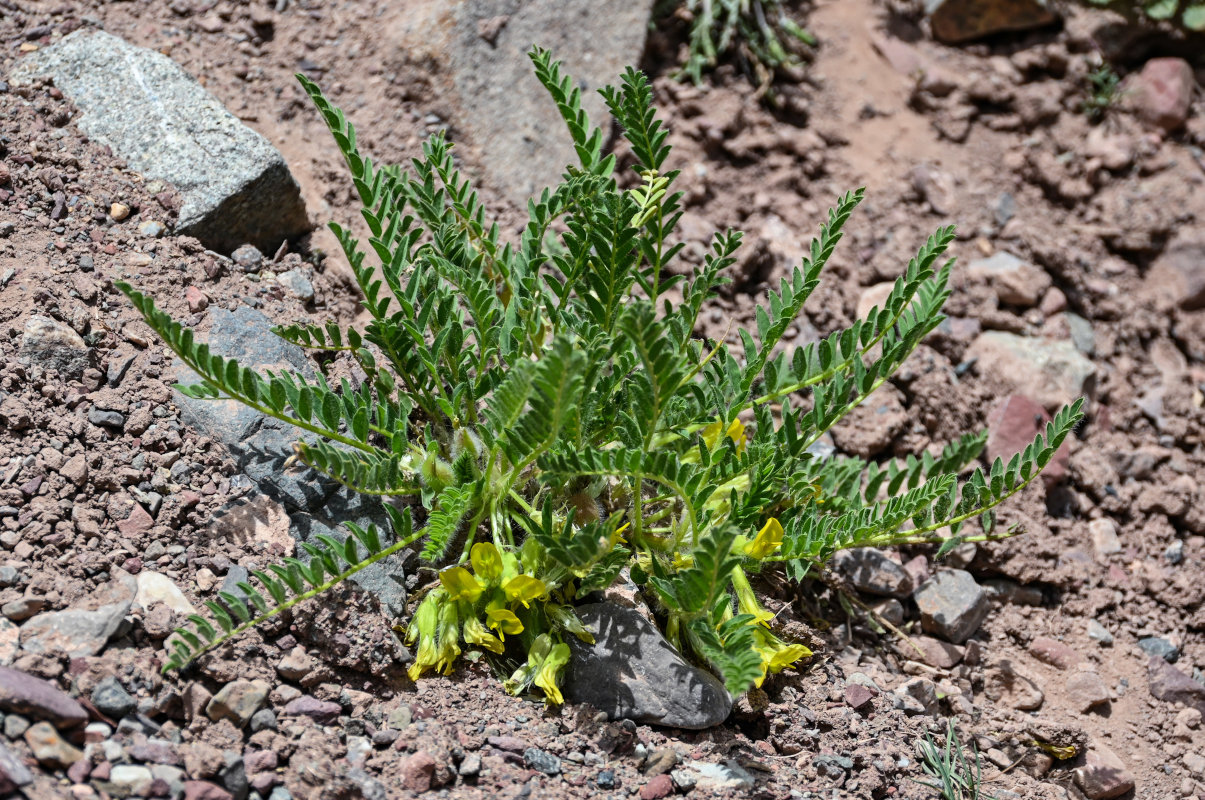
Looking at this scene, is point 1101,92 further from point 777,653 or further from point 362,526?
point 362,526

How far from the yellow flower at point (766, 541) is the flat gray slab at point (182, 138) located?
1.80m

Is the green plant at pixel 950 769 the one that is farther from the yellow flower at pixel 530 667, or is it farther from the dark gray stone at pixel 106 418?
the dark gray stone at pixel 106 418

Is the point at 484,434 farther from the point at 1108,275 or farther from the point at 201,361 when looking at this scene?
the point at 1108,275

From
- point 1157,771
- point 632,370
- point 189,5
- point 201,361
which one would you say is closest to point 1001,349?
point 1157,771

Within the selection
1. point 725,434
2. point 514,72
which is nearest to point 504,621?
point 725,434

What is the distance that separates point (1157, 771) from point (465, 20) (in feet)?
11.4

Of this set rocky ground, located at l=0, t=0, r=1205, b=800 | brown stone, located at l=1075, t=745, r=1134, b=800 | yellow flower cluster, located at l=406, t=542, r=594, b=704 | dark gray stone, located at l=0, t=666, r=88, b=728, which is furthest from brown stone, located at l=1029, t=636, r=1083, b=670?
dark gray stone, located at l=0, t=666, r=88, b=728

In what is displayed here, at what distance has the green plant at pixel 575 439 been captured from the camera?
2.28 m

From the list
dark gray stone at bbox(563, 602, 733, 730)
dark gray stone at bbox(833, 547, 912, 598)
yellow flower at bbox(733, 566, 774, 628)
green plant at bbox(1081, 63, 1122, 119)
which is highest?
green plant at bbox(1081, 63, 1122, 119)

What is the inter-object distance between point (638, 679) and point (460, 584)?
1.62 ft

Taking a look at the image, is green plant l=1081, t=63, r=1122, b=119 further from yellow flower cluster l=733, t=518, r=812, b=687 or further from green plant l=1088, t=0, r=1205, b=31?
yellow flower cluster l=733, t=518, r=812, b=687

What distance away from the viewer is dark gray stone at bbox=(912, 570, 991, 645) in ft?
10.2

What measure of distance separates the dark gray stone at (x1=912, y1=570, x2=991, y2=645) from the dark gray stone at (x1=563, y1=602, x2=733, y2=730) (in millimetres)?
919

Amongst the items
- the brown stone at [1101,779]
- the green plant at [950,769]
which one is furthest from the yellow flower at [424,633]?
the brown stone at [1101,779]
